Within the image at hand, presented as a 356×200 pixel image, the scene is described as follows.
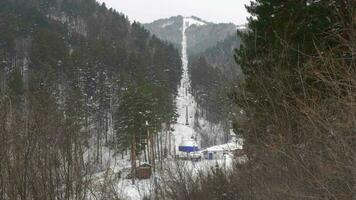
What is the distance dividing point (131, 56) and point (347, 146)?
70.6 meters

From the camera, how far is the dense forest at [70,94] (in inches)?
163

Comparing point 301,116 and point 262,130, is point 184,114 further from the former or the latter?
point 301,116

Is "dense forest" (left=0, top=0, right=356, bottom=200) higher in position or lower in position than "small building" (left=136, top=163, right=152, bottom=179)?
higher

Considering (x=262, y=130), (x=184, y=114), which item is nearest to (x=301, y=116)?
(x=262, y=130)

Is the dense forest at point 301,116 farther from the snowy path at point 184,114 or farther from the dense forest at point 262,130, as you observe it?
the snowy path at point 184,114

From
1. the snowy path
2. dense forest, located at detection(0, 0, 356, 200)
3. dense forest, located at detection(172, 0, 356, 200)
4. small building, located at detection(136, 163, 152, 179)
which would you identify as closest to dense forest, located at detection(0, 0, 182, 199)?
dense forest, located at detection(0, 0, 356, 200)

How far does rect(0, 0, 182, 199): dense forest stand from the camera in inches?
163

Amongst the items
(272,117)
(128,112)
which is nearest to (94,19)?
(128,112)

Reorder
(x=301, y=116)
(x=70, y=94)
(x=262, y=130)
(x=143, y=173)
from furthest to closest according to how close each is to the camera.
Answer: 1. (x=70, y=94)
2. (x=143, y=173)
3. (x=262, y=130)
4. (x=301, y=116)

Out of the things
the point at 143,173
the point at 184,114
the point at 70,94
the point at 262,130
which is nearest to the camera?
the point at 262,130

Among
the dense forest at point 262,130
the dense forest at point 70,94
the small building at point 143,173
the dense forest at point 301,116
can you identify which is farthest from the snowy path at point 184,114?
the dense forest at point 301,116

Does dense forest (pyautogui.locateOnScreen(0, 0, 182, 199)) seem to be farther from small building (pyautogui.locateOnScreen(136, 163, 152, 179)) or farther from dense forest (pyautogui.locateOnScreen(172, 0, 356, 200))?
dense forest (pyautogui.locateOnScreen(172, 0, 356, 200))

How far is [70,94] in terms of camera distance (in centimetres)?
4794

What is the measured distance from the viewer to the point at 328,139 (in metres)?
4.59
